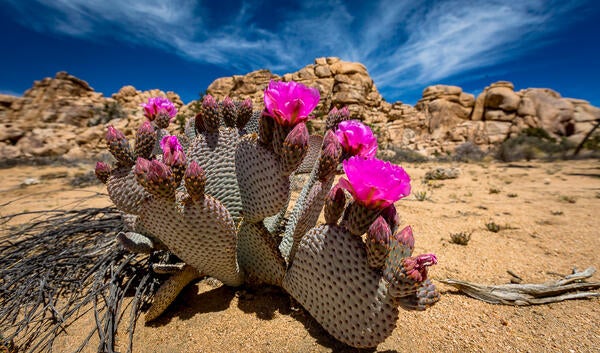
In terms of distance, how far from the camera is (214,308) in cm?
140

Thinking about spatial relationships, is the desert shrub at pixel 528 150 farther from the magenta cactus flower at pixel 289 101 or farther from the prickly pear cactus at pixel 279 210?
the magenta cactus flower at pixel 289 101

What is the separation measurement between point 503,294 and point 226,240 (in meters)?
1.55

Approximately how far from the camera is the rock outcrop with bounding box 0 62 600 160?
1983 centimetres

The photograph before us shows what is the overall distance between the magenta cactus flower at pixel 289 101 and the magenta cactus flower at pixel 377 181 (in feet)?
1.03

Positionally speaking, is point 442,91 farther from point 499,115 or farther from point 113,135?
point 113,135

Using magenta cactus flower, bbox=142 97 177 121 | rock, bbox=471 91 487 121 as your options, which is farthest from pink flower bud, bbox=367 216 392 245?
rock, bbox=471 91 487 121

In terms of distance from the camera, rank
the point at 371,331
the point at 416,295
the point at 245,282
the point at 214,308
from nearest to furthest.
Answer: the point at 416,295 → the point at 371,331 → the point at 214,308 → the point at 245,282

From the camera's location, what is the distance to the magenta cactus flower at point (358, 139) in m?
1.21

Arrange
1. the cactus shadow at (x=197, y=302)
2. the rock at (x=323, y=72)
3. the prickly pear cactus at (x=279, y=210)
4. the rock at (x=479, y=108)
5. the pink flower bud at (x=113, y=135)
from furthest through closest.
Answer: the rock at (x=323, y=72), the rock at (x=479, y=108), the cactus shadow at (x=197, y=302), the pink flower bud at (x=113, y=135), the prickly pear cactus at (x=279, y=210)

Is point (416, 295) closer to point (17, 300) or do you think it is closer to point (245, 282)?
point (245, 282)

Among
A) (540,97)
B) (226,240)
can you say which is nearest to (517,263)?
(226,240)

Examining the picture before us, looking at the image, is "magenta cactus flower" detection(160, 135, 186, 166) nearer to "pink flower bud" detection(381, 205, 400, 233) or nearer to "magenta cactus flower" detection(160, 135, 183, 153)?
"magenta cactus flower" detection(160, 135, 183, 153)

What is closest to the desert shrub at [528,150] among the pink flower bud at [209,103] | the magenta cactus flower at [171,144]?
the pink flower bud at [209,103]

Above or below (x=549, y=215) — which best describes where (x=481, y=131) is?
above
